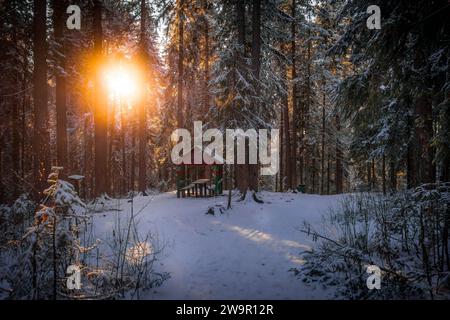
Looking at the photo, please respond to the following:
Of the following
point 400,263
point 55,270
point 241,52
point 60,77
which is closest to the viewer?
point 55,270

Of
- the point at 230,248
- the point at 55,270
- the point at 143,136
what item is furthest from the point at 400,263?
the point at 143,136

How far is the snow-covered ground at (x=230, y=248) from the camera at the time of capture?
4465 millimetres

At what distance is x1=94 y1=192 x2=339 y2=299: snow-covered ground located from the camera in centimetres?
446

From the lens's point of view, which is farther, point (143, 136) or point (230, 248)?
point (143, 136)

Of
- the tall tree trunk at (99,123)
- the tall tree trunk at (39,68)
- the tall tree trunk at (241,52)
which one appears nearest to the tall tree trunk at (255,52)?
the tall tree trunk at (241,52)

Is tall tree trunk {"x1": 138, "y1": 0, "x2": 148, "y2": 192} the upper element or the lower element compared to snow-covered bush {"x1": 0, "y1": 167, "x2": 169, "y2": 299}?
upper

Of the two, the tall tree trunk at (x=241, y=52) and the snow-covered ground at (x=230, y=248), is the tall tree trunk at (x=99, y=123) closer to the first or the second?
the snow-covered ground at (x=230, y=248)

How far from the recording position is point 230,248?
6.75 meters

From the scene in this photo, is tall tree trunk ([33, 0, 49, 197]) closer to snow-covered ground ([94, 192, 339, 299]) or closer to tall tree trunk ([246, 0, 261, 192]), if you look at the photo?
snow-covered ground ([94, 192, 339, 299])

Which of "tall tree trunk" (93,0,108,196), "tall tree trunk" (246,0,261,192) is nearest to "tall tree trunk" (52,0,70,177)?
"tall tree trunk" (93,0,108,196)

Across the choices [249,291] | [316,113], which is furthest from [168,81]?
[249,291]

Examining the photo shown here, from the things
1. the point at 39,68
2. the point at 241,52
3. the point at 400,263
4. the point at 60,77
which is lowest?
the point at 400,263

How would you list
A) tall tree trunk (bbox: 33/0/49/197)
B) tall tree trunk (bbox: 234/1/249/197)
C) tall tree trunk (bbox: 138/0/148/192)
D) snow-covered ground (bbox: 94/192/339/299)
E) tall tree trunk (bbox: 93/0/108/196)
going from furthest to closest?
tall tree trunk (bbox: 138/0/148/192)
tall tree trunk (bbox: 93/0/108/196)
tall tree trunk (bbox: 234/1/249/197)
tall tree trunk (bbox: 33/0/49/197)
snow-covered ground (bbox: 94/192/339/299)

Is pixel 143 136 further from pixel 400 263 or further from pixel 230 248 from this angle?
pixel 400 263
